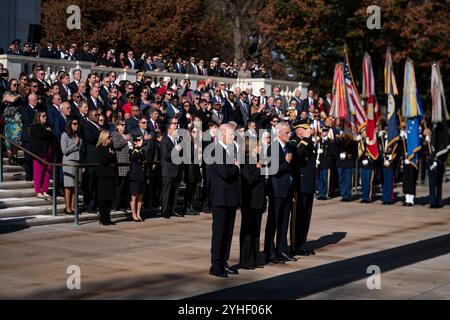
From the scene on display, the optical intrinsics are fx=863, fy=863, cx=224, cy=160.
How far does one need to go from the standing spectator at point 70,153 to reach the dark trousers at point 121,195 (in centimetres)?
97

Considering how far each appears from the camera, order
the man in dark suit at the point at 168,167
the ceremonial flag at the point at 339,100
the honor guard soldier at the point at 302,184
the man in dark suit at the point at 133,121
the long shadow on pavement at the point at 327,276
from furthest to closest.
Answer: the ceremonial flag at the point at 339,100 < the man in dark suit at the point at 133,121 < the man in dark suit at the point at 168,167 < the honor guard soldier at the point at 302,184 < the long shadow on pavement at the point at 327,276

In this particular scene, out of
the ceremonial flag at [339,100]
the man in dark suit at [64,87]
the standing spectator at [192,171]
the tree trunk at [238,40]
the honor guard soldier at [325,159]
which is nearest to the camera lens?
the standing spectator at [192,171]

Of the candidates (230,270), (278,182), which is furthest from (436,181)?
(230,270)

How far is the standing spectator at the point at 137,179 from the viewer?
1758 cm

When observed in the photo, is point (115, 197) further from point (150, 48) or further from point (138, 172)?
point (150, 48)

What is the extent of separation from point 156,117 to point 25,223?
15.2 feet

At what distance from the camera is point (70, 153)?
57.0 feet

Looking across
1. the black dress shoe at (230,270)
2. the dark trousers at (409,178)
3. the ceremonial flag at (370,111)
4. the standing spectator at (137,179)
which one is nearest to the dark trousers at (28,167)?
the standing spectator at (137,179)

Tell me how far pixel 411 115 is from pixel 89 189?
940 cm

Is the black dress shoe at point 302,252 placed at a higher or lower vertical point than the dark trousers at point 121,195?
lower

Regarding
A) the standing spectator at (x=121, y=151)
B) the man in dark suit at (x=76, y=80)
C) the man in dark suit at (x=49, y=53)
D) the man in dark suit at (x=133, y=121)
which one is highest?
the man in dark suit at (x=49, y=53)

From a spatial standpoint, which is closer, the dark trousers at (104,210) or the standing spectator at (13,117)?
the dark trousers at (104,210)

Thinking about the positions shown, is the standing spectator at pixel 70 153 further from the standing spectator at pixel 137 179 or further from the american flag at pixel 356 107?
the american flag at pixel 356 107
